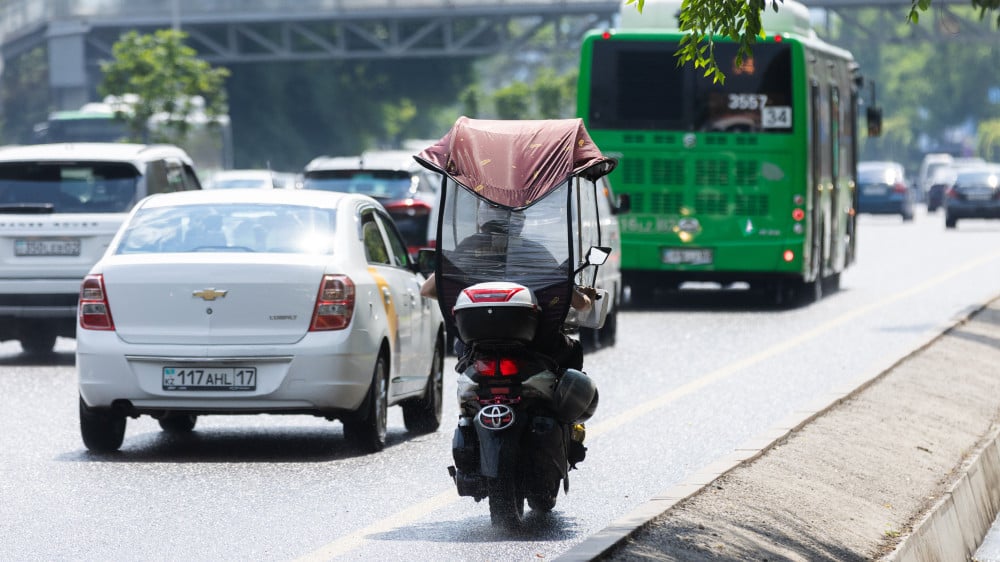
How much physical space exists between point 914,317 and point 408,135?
83634mm

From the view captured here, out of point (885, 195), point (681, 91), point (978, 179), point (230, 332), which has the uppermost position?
point (681, 91)

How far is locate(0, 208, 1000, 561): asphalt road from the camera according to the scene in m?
8.23

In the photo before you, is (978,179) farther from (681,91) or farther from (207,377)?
(207,377)

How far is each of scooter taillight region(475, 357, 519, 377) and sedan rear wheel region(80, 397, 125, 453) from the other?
339 cm

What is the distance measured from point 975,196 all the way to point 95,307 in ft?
148

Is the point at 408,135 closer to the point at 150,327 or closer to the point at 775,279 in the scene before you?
the point at 775,279

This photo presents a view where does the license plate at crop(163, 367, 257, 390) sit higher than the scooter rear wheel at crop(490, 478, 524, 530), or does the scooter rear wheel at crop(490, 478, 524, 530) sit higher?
the license plate at crop(163, 367, 257, 390)

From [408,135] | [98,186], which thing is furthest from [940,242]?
[408,135]

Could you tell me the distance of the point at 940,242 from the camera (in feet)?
147

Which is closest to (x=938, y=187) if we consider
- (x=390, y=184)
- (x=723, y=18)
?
(x=390, y=184)

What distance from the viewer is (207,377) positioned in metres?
10.9

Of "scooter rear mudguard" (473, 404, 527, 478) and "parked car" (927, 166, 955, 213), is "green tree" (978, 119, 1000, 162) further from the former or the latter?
"scooter rear mudguard" (473, 404, 527, 478)

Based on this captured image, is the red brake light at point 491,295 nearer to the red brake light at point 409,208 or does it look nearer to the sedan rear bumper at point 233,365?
the sedan rear bumper at point 233,365

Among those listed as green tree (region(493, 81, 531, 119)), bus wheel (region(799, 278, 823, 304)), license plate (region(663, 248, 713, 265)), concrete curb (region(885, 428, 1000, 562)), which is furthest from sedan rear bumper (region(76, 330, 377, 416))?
green tree (region(493, 81, 531, 119))
